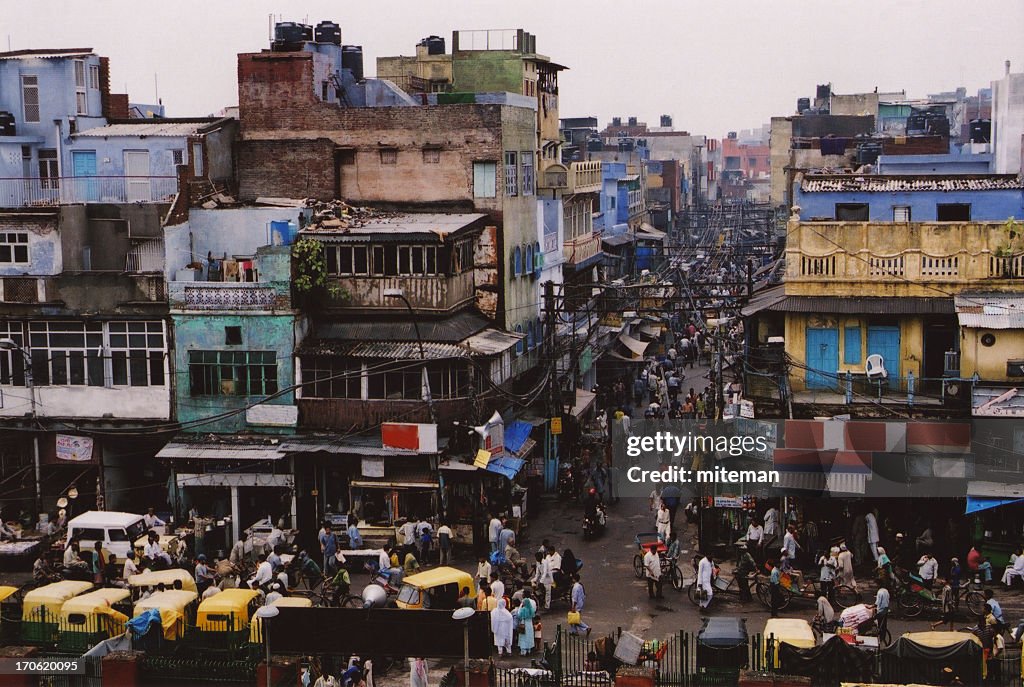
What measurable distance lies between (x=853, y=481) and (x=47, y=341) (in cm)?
2274

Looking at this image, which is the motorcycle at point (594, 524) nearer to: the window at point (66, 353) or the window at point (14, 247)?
the window at point (66, 353)

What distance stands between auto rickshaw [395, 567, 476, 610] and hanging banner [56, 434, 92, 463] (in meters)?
13.5

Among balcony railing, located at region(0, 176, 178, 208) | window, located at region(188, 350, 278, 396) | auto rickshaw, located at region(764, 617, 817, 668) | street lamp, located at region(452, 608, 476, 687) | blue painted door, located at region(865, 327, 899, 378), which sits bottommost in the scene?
auto rickshaw, located at region(764, 617, 817, 668)

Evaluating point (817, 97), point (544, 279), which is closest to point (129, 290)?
point (544, 279)

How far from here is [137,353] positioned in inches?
1524

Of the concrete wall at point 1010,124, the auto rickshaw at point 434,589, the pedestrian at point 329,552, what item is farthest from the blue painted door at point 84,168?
the concrete wall at point 1010,124

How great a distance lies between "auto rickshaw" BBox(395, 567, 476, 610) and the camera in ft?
94.5

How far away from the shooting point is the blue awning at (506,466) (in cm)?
3766

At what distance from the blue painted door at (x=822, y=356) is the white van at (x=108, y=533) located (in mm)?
18594

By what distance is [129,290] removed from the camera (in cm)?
3847

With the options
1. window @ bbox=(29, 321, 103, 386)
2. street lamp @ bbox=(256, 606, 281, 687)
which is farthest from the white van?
street lamp @ bbox=(256, 606, 281, 687)

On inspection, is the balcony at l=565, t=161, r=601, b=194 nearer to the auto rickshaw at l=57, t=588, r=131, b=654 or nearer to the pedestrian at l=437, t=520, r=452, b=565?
the pedestrian at l=437, t=520, r=452, b=565

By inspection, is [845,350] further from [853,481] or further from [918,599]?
[918,599]

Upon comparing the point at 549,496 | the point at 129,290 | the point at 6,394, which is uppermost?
the point at 129,290
